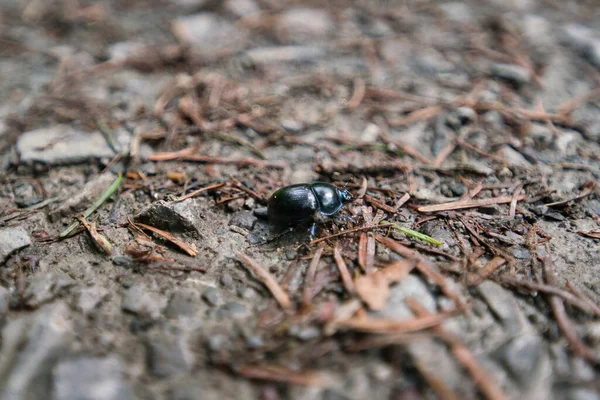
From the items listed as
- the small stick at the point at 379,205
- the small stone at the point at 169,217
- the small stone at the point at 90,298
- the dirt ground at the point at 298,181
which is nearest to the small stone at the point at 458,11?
the dirt ground at the point at 298,181

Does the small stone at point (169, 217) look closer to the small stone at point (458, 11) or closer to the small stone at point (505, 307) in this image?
the small stone at point (505, 307)

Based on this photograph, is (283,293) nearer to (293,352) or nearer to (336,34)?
(293,352)

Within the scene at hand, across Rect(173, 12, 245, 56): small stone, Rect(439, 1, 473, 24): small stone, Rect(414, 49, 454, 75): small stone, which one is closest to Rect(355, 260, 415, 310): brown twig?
Rect(414, 49, 454, 75): small stone

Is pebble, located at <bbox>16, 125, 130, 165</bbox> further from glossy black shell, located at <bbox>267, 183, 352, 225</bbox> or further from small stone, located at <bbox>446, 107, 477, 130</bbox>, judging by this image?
small stone, located at <bbox>446, 107, 477, 130</bbox>

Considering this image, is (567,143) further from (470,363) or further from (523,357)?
(470,363)

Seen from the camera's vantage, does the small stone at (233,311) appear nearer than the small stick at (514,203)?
Yes
